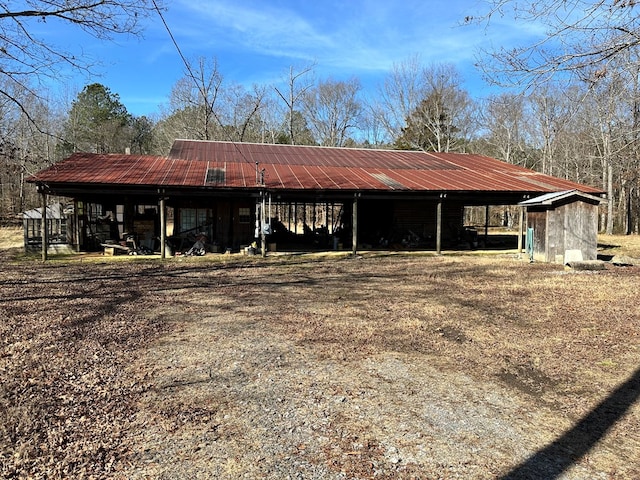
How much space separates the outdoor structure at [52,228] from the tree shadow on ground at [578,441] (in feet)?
61.2

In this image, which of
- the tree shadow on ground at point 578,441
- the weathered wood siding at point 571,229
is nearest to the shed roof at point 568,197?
the weathered wood siding at point 571,229

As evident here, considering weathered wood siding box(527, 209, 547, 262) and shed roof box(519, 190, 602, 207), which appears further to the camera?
weathered wood siding box(527, 209, 547, 262)

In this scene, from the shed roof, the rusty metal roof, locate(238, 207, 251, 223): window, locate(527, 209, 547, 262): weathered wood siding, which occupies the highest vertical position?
the rusty metal roof

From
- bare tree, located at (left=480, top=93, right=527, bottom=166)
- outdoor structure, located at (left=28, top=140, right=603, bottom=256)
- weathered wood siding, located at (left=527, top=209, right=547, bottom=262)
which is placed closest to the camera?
weathered wood siding, located at (left=527, top=209, right=547, bottom=262)

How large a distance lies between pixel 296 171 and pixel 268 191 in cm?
363

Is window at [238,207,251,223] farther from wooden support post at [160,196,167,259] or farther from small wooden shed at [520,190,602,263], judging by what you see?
small wooden shed at [520,190,602,263]

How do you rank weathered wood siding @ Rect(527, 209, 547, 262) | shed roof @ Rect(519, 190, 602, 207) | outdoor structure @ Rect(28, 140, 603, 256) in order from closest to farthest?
1. shed roof @ Rect(519, 190, 602, 207)
2. weathered wood siding @ Rect(527, 209, 547, 262)
3. outdoor structure @ Rect(28, 140, 603, 256)

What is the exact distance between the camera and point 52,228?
20641 mm

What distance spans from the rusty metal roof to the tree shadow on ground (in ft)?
42.4

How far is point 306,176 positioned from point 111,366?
558 inches

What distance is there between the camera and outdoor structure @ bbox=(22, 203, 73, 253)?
18.4 m

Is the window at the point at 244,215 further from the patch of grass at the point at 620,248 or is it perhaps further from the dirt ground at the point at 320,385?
the patch of grass at the point at 620,248

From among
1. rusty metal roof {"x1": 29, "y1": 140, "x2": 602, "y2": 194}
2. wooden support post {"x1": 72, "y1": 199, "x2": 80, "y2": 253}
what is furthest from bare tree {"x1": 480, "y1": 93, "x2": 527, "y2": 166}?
wooden support post {"x1": 72, "y1": 199, "x2": 80, "y2": 253}

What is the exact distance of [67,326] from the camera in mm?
6488
